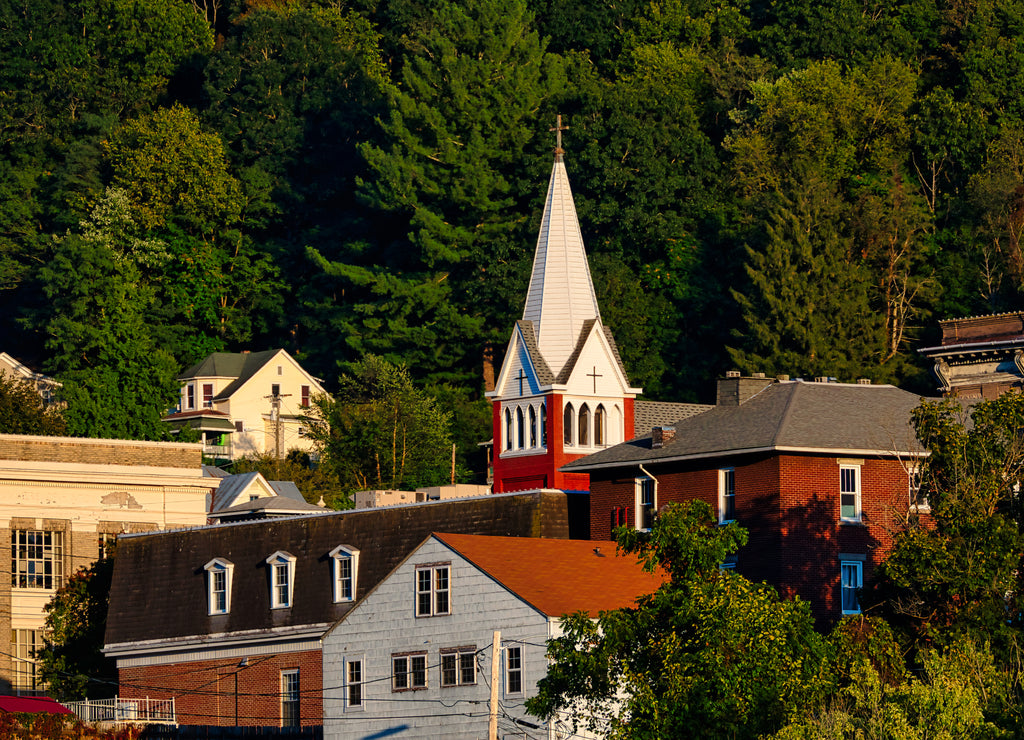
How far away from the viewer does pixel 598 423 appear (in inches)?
4026

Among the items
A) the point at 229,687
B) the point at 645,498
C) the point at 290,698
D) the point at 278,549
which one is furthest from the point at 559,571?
the point at 229,687

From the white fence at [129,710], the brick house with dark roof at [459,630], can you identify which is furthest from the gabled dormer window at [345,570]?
the white fence at [129,710]

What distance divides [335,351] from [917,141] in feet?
118

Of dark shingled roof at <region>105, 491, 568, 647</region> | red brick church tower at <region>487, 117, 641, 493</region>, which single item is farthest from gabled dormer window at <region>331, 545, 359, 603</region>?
red brick church tower at <region>487, 117, 641, 493</region>

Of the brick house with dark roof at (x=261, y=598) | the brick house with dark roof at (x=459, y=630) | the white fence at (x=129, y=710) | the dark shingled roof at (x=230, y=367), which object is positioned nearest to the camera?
the brick house with dark roof at (x=459, y=630)

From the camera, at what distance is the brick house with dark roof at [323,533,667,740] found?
234 ft

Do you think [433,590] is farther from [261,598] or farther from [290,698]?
[261,598]

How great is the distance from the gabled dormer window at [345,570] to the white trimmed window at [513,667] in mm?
10843

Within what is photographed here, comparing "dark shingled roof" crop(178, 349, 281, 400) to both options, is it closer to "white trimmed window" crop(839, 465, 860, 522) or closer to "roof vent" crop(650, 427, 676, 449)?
"roof vent" crop(650, 427, 676, 449)

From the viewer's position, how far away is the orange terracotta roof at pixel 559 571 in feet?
236

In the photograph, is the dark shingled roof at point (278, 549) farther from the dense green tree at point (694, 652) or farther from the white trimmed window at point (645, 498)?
the dense green tree at point (694, 652)

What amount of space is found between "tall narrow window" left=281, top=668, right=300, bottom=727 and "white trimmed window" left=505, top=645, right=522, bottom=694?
9473mm

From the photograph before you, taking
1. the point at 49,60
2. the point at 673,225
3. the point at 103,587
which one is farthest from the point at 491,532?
the point at 49,60

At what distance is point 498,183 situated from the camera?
461 ft
